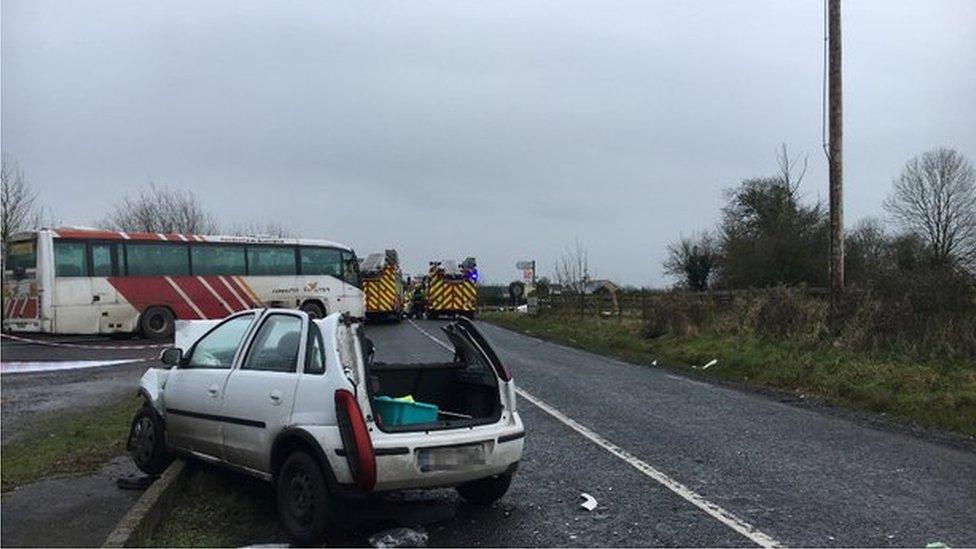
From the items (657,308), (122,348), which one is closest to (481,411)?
(122,348)

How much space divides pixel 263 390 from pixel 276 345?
0.41 meters

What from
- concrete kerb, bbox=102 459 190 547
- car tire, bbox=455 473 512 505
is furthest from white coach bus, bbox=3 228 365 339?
car tire, bbox=455 473 512 505

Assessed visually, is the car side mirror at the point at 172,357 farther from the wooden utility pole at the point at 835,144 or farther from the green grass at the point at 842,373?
the wooden utility pole at the point at 835,144

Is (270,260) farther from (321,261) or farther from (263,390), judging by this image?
(263,390)

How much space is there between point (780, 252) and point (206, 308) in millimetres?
29578

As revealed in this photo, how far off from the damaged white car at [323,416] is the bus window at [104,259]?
65.4 feet

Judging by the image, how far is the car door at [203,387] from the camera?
670 cm

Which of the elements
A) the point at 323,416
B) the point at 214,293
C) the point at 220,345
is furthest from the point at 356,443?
the point at 214,293

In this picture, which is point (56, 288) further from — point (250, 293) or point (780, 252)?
point (780, 252)

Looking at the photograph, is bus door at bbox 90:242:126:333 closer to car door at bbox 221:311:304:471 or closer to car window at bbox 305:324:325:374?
car door at bbox 221:311:304:471

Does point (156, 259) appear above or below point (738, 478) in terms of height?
above

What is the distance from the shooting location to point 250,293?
97.1ft

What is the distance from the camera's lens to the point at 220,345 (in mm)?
7176

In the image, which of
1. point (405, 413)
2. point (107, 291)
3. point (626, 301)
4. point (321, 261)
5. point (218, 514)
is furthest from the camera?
point (626, 301)
